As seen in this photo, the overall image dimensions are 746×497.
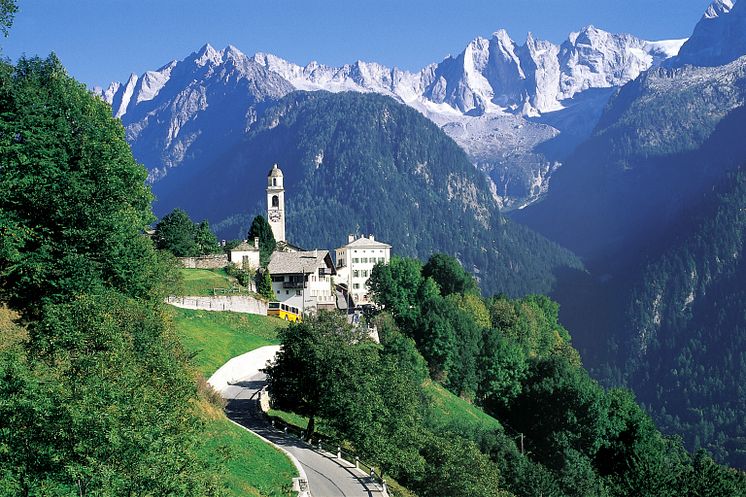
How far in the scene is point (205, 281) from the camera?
3364 inches

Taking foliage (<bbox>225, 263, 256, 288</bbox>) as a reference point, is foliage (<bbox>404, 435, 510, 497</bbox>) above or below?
below

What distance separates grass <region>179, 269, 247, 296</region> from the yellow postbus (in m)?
3.37

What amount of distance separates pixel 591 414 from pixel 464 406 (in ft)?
36.8

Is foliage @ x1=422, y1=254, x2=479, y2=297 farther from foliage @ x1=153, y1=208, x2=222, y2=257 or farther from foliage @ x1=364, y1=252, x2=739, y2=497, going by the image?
foliage @ x1=153, y1=208, x2=222, y2=257

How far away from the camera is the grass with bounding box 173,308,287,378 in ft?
196

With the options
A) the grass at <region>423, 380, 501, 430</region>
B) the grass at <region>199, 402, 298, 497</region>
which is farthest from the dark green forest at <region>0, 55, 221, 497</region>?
A: the grass at <region>423, 380, 501, 430</region>

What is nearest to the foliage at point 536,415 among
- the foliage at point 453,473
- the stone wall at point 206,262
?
the foliage at point 453,473

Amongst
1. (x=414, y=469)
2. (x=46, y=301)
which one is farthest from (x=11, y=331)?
(x=414, y=469)

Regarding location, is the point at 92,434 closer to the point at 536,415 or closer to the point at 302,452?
the point at 302,452

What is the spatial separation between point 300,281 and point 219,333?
32939 mm

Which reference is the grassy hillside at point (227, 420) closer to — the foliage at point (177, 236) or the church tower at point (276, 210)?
the foliage at point (177, 236)

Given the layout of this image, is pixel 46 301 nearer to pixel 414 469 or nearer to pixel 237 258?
pixel 414 469

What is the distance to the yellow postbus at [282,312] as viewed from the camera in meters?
85.3

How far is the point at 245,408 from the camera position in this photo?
55.3 m
